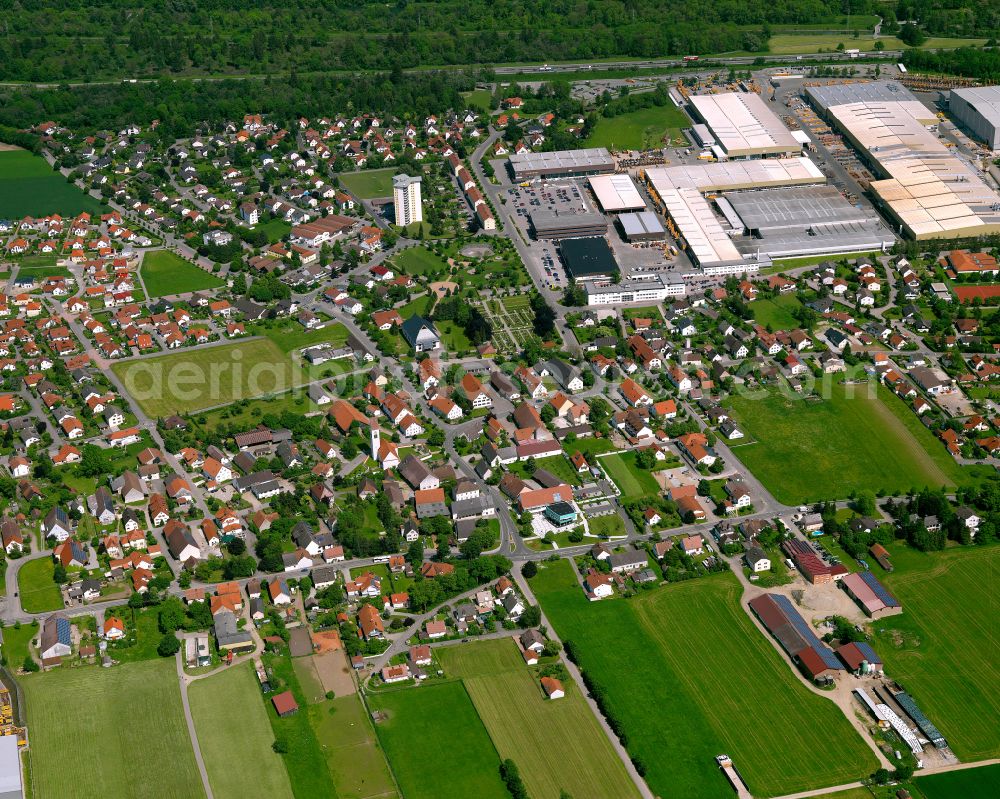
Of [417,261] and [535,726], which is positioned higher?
[417,261]

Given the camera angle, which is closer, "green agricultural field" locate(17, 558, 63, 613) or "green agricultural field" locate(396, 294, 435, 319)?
"green agricultural field" locate(17, 558, 63, 613)

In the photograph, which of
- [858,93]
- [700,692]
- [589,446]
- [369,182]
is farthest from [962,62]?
[700,692]

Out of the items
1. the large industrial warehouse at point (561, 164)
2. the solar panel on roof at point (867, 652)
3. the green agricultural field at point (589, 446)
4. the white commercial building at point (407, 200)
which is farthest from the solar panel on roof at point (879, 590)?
the large industrial warehouse at point (561, 164)

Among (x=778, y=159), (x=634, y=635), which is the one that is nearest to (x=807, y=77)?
(x=778, y=159)

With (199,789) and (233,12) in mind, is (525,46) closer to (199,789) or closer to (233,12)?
(233,12)

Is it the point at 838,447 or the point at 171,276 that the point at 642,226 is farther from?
the point at 171,276

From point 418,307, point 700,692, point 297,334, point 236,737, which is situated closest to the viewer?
point 236,737

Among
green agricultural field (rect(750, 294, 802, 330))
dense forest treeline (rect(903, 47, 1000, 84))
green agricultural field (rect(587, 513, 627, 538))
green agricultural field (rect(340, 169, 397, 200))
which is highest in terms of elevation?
dense forest treeline (rect(903, 47, 1000, 84))

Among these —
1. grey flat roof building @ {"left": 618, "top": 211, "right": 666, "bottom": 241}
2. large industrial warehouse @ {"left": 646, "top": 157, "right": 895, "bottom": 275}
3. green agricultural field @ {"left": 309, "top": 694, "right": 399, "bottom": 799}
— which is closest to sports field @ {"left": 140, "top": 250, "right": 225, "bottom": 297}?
grey flat roof building @ {"left": 618, "top": 211, "right": 666, "bottom": 241}

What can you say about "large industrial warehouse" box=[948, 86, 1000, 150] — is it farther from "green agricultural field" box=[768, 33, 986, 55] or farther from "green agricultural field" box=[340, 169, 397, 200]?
"green agricultural field" box=[340, 169, 397, 200]
